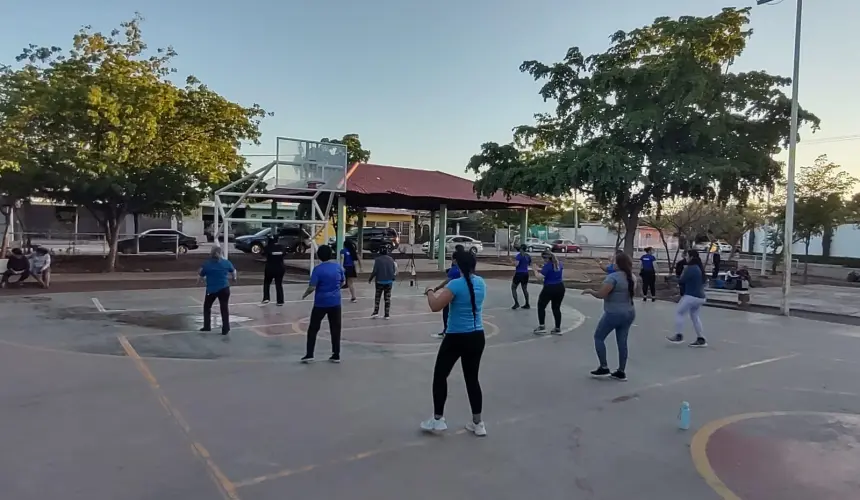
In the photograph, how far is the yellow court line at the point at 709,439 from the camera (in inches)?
181

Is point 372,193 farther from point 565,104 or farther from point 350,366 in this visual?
point 350,366

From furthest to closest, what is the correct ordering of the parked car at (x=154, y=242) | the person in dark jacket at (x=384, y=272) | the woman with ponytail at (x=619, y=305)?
the parked car at (x=154, y=242) < the person in dark jacket at (x=384, y=272) < the woman with ponytail at (x=619, y=305)

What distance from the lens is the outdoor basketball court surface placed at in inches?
179

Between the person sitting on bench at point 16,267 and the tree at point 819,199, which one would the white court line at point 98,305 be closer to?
the person sitting on bench at point 16,267

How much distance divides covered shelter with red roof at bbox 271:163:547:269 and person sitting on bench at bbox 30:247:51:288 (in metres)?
10.0

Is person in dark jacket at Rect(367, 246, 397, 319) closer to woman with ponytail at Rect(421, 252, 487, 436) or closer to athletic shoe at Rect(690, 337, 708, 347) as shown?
athletic shoe at Rect(690, 337, 708, 347)

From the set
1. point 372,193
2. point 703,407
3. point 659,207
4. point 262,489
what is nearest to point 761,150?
point 659,207

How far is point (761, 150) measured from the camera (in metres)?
20.1

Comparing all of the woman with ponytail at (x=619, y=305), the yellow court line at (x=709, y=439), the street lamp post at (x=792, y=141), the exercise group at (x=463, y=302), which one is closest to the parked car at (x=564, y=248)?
the street lamp post at (x=792, y=141)

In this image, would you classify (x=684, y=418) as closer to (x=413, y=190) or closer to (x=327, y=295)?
(x=327, y=295)

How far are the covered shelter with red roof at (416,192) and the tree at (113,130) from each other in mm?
4946

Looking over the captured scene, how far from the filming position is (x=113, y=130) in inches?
789

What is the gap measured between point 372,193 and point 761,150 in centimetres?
1357

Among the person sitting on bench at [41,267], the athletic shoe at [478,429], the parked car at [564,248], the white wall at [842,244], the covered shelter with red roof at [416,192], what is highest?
the covered shelter with red roof at [416,192]
